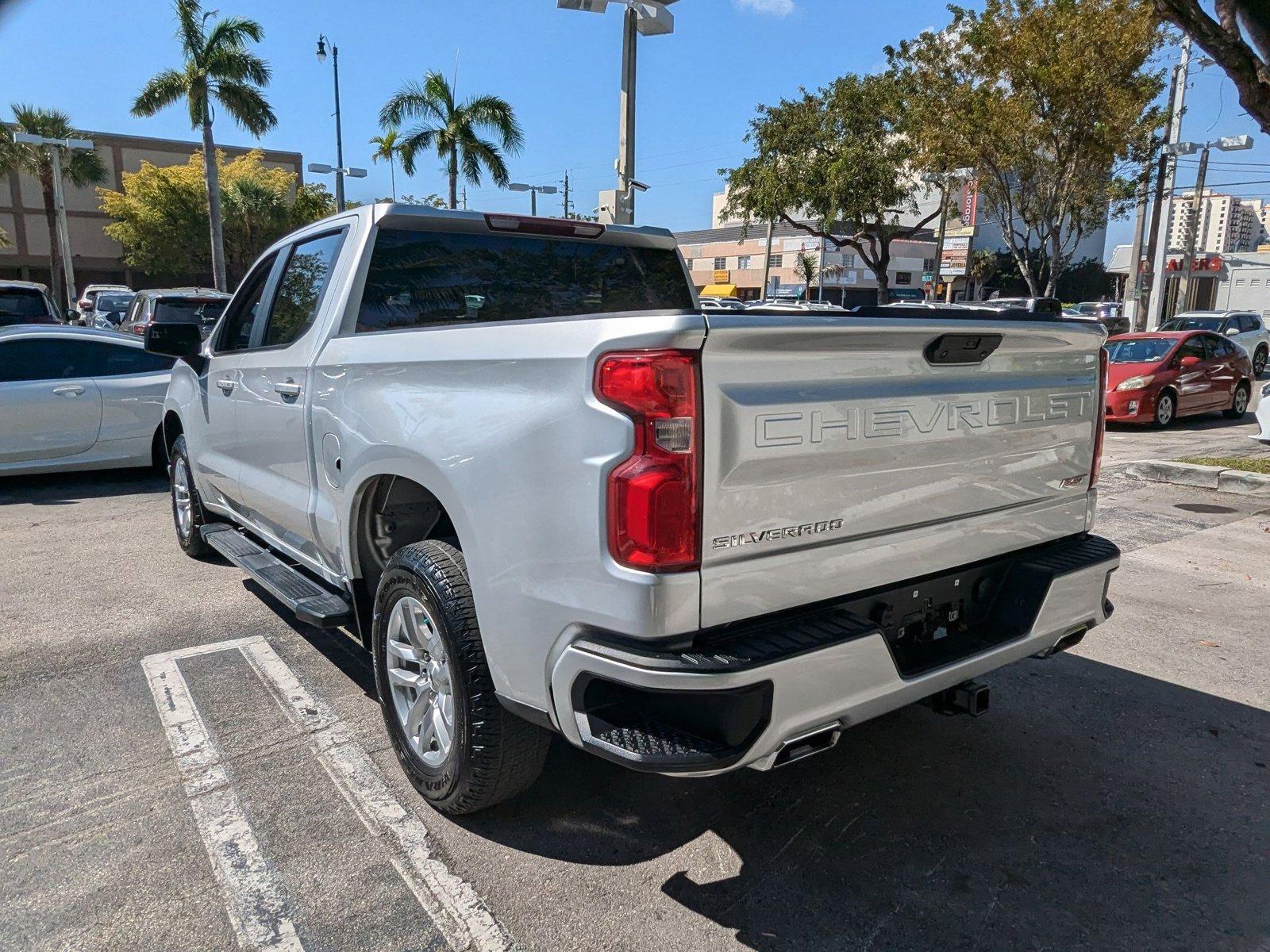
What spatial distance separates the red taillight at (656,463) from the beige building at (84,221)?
186 ft

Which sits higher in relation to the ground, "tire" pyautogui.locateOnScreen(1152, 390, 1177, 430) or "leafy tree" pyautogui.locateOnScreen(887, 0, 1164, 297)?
"leafy tree" pyautogui.locateOnScreen(887, 0, 1164, 297)

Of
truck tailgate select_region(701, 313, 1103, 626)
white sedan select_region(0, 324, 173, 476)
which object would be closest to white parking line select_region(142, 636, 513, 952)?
truck tailgate select_region(701, 313, 1103, 626)

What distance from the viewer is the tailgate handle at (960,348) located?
108 inches

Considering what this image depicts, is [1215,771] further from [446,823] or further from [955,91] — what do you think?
[955,91]

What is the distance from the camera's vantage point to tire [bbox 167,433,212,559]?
19.8ft

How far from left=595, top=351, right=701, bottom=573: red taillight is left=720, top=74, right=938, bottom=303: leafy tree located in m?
25.7

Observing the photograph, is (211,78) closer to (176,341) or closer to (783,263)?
(176,341)

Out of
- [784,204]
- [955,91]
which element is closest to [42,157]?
[784,204]

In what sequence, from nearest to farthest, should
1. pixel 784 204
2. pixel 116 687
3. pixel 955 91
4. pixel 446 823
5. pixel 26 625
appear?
1. pixel 446 823
2. pixel 116 687
3. pixel 26 625
4. pixel 955 91
5. pixel 784 204

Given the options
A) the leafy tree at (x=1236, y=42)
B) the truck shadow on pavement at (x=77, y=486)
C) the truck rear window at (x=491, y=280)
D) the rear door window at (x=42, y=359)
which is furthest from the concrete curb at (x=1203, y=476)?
the rear door window at (x=42, y=359)

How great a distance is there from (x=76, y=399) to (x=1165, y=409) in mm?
14311

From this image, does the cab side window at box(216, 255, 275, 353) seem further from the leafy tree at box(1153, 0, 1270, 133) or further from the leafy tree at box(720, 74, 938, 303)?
the leafy tree at box(720, 74, 938, 303)

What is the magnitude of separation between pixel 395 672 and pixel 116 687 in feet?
5.96

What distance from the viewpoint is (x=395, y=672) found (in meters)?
3.29
